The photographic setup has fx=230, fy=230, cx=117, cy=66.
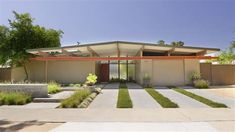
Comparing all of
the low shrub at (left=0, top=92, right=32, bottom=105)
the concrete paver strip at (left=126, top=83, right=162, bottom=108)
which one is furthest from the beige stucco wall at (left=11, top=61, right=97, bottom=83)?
the low shrub at (left=0, top=92, right=32, bottom=105)

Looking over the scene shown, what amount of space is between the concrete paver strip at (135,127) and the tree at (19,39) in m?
17.8

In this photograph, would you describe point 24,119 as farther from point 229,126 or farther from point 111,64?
point 111,64

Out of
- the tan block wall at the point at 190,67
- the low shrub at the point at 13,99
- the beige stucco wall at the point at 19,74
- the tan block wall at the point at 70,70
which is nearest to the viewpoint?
the low shrub at the point at 13,99

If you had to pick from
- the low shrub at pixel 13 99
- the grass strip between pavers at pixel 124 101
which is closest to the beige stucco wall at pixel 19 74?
the low shrub at pixel 13 99

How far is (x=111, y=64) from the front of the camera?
27.0 metres

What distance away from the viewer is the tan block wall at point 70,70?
21.5 m

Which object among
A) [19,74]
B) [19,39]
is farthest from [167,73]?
[19,39]

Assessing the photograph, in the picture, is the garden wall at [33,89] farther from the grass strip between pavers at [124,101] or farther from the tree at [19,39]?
the tree at [19,39]

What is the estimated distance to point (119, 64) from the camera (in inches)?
1071

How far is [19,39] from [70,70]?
627cm

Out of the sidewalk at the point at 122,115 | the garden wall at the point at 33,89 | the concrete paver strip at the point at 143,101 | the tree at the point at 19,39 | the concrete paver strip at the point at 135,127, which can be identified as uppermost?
the tree at the point at 19,39

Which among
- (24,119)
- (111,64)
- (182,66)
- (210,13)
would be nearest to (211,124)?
(24,119)

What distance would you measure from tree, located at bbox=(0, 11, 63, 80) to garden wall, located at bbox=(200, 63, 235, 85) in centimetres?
1647

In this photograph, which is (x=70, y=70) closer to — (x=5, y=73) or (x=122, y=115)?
(x=5, y=73)
